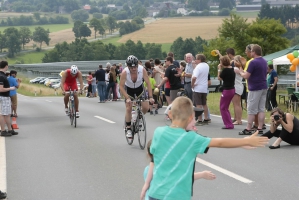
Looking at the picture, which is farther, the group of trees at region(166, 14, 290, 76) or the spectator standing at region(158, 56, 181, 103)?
the group of trees at region(166, 14, 290, 76)

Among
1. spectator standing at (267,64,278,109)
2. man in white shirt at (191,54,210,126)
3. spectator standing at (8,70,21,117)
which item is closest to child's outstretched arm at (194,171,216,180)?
man in white shirt at (191,54,210,126)

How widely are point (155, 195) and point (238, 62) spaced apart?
435 inches

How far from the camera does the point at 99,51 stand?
550 feet

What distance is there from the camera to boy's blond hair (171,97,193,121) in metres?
5.16

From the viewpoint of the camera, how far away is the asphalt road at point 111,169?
8.88m

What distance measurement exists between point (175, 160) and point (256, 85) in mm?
9172

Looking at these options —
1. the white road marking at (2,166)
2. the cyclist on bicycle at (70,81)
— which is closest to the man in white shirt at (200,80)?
the cyclist on bicycle at (70,81)

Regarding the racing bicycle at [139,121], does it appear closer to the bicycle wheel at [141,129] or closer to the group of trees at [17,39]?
the bicycle wheel at [141,129]

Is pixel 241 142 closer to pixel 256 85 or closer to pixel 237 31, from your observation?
pixel 256 85

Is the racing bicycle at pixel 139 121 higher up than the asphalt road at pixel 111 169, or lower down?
higher up

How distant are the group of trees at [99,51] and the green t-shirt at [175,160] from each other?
144017mm

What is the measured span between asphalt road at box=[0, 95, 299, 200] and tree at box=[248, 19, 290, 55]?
233 feet

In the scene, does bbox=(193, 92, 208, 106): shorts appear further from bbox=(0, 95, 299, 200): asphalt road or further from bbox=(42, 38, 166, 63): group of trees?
bbox=(42, 38, 166, 63): group of trees

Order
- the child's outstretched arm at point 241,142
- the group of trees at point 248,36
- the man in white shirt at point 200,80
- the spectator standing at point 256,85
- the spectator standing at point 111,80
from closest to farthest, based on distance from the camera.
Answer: the child's outstretched arm at point 241,142
the spectator standing at point 256,85
the man in white shirt at point 200,80
the spectator standing at point 111,80
the group of trees at point 248,36
